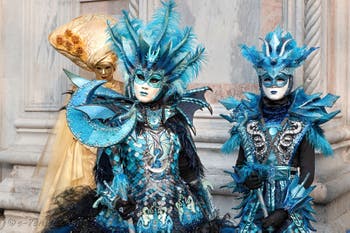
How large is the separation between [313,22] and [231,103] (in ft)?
4.63

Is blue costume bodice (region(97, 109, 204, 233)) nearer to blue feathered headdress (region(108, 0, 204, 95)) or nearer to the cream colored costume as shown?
blue feathered headdress (region(108, 0, 204, 95))

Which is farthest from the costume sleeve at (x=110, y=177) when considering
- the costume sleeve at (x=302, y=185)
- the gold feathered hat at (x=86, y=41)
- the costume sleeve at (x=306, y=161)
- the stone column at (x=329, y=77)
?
the stone column at (x=329, y=77)

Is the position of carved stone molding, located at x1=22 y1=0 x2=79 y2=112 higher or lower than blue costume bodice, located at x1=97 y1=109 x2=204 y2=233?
higher

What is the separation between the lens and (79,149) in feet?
17.1

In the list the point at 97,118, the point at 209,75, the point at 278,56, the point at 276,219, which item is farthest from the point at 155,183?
the point at 209,75

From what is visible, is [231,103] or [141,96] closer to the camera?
[141,96]

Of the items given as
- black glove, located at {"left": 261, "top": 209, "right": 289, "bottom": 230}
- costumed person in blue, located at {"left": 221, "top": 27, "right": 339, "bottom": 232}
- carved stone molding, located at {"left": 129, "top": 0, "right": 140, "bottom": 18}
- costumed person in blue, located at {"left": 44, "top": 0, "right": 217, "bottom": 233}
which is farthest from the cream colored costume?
black glove, located at {"left": 261, "top": 209, "right": 289, "bottom": 230}

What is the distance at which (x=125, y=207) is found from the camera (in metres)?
3.60

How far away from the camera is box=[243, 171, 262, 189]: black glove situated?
13.1ft

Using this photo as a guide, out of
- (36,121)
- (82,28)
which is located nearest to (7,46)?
(36,121)

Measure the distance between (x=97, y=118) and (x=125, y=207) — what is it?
519 millimetres

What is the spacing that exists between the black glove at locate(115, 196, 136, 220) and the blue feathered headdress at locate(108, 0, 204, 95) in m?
0.68

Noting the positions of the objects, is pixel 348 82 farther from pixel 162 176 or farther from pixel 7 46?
pixel 7 46

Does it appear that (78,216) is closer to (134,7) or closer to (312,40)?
(312,40)
